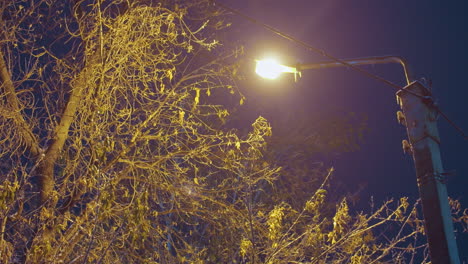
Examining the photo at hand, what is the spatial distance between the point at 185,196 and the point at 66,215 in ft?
6.00

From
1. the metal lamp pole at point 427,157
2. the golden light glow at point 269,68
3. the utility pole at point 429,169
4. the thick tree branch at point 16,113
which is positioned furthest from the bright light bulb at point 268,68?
the thick tree branch at point 16,113

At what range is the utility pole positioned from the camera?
14.8 feet

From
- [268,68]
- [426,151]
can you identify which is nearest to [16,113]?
[268,68]

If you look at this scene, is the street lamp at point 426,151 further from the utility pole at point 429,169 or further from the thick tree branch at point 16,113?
the thick tree branch at point 16,113

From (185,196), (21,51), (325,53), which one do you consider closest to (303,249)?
(185,196)

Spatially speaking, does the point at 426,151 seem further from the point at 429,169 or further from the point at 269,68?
the point at 269,68

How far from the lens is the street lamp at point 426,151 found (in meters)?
4.52

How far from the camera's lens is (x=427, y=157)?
4.85 m

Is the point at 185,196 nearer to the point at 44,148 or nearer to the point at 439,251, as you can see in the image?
the point at 44,148

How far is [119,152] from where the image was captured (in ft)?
20.8

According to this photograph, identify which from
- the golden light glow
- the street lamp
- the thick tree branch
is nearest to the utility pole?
the street lamp

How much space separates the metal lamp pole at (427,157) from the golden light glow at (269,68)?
0.22 meters

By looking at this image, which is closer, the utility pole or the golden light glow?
the utility pole

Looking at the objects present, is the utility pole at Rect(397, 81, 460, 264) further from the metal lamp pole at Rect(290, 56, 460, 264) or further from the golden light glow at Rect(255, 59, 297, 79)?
the golden light glow at Rect(255, 59, 297, 79)
